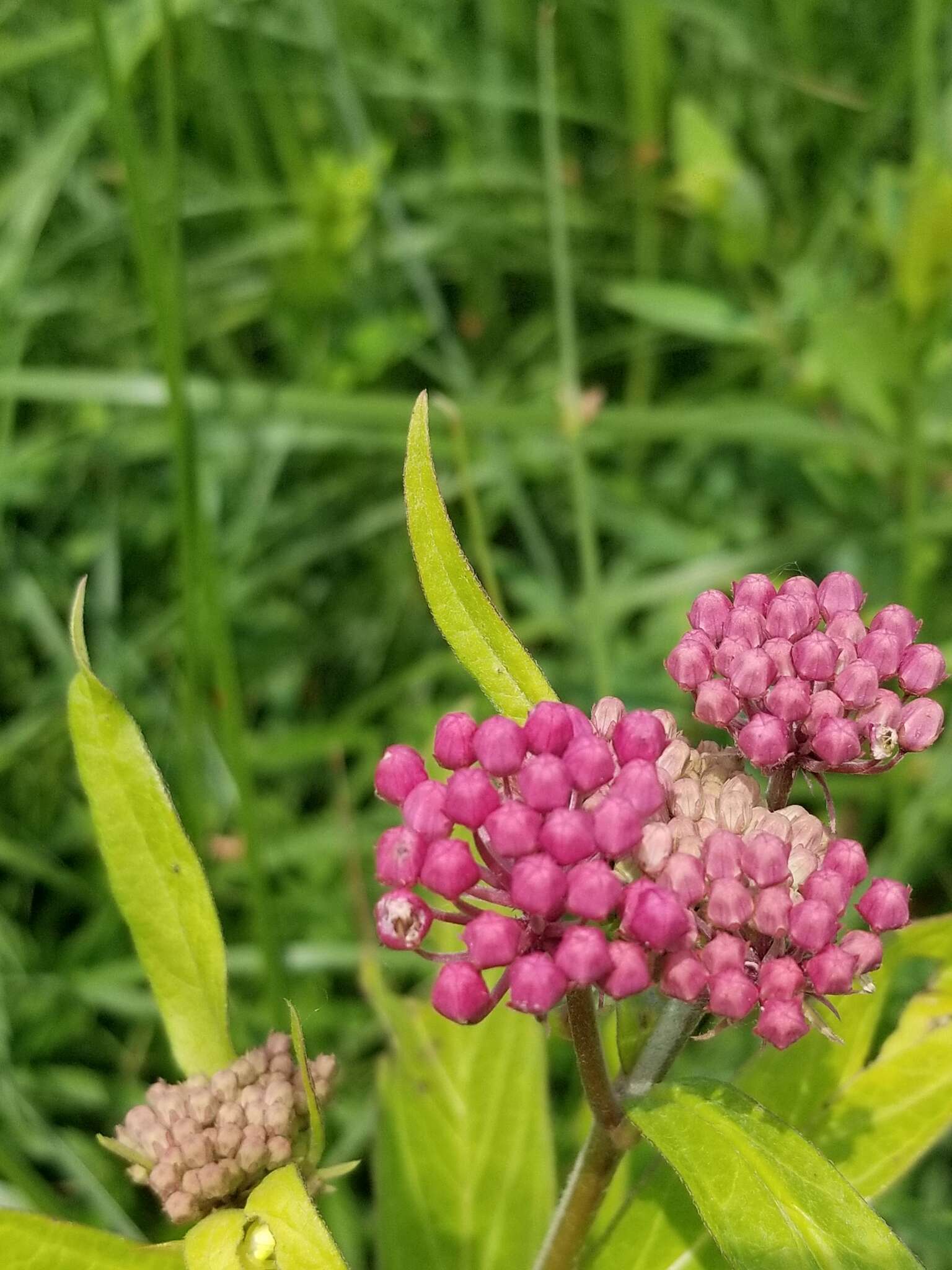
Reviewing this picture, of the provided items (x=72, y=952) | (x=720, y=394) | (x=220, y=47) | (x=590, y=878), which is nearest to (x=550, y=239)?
(x=720, y=394)

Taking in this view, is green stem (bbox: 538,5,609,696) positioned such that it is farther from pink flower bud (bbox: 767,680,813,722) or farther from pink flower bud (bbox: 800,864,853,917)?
pink flower bud (bbox: 800,864,853,917)

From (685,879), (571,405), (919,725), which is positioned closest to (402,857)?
(685,879)

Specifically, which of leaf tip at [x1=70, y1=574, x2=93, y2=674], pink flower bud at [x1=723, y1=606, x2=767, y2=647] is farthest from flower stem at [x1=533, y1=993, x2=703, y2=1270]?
leaf tip at [x1=70, y1=574, x2=93, y2=674]

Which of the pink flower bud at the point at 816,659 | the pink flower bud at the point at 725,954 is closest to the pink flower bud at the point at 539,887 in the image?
the pink flower bud at the point at 725,954

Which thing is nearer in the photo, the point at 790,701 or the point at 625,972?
the point at 625,972

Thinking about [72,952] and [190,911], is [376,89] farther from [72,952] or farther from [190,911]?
[190,911]

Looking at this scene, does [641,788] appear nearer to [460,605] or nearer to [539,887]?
[539,887]
